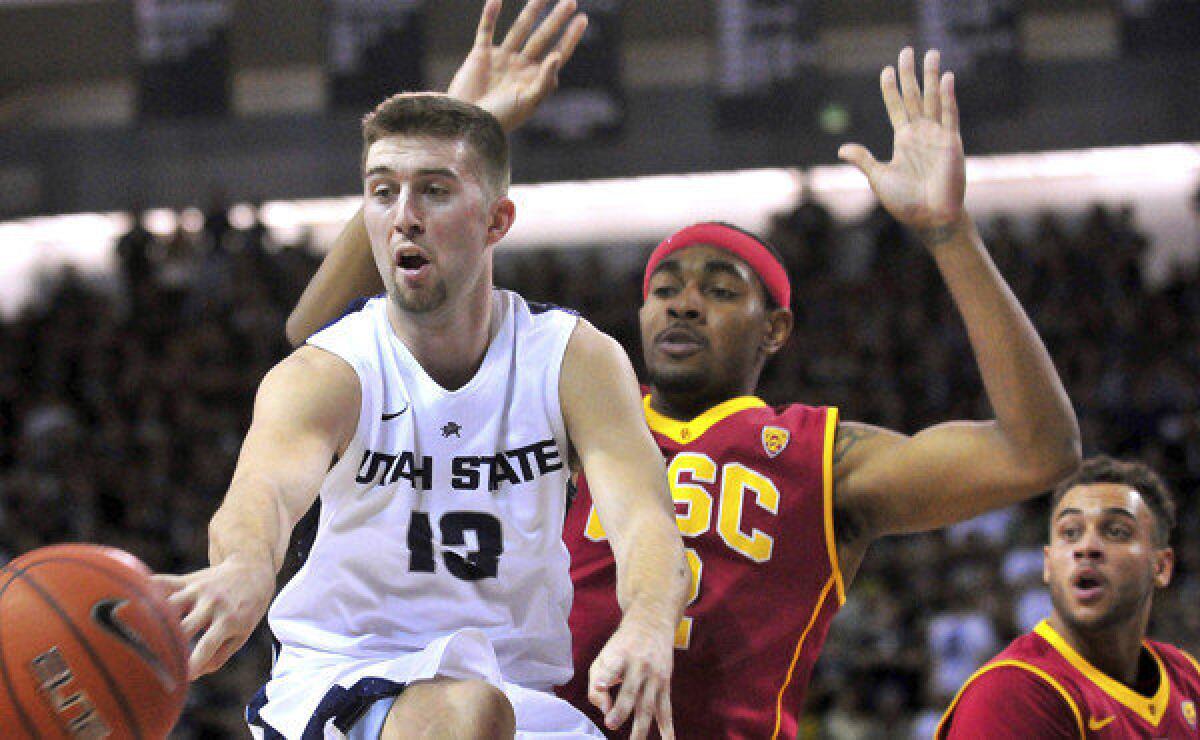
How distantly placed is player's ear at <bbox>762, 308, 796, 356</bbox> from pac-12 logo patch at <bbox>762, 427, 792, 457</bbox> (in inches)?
15.7

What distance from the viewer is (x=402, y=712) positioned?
2.91 m

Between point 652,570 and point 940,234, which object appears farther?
point 940,234

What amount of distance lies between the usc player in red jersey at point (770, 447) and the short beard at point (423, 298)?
2.69ft

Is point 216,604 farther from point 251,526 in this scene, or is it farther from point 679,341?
point 679,341

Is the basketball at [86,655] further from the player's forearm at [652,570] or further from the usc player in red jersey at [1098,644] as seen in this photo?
the usc player in red jersey at [1098,644]

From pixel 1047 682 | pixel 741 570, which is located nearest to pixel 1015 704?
pixel 1047 682

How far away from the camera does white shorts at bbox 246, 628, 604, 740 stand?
298 cm

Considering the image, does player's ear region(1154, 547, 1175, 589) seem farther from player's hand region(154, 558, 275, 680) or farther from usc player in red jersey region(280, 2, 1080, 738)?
player's hand region(154, 558, 275, 680)

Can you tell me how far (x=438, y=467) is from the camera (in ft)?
10.7

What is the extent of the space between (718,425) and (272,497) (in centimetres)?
173

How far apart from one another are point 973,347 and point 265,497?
1.71 m

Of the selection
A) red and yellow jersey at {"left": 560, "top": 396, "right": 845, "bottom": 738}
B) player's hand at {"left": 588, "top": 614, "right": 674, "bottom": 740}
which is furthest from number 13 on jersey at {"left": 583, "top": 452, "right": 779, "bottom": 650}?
player's hand at {"left": 588, "top": 614, "right": 674, "bottom": 740}

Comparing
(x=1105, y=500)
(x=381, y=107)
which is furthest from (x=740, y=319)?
(x=381, y=107)

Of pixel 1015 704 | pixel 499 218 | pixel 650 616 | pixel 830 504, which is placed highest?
pixel 499 218
